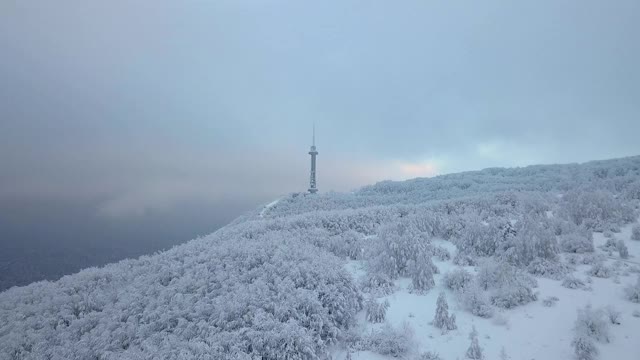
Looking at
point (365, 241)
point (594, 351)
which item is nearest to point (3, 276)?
point (365, 241)

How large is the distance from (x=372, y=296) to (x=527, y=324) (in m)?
4.08

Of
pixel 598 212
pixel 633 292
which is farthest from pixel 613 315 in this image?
pixel 598 212

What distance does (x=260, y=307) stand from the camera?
10.0m

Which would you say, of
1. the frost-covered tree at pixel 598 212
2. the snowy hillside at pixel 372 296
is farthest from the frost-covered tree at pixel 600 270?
the frost-covered tree at pixel 598 212

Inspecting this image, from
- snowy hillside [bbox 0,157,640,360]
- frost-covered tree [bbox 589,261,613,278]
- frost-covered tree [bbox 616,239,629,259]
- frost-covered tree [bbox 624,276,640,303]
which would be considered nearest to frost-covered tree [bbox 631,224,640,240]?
snowy hillside [bbox 0,157,640,360]

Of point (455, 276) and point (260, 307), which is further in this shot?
point (455, 276)

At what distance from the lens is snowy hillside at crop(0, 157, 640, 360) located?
8922 millimetres

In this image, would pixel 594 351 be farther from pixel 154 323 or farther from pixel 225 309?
pixel 154 323

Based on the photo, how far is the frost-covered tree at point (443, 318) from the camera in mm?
9695

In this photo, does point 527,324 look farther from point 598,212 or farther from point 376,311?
point 598,212

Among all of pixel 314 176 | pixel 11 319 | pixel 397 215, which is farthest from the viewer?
pixel 314 176

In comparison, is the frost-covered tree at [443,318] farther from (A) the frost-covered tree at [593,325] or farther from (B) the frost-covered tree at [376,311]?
(A) the frost-covered tree at [593,325]

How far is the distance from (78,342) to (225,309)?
4134 mm

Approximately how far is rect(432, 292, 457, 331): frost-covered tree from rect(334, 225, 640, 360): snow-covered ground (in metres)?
0.15
